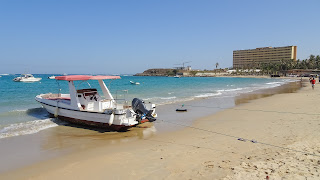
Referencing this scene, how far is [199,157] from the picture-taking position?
23.3ft

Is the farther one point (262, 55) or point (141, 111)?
point (262, 55)

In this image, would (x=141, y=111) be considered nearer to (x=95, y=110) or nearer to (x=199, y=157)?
(x=95, y=110)

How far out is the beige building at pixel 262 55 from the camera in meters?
164

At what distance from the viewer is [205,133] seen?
1029 cm

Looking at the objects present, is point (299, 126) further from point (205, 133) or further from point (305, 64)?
point (305, 64)

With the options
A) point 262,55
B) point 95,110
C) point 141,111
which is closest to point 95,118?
Answer: point 95,110

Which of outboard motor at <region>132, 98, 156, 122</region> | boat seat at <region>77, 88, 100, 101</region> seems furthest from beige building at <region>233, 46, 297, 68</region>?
outboard motor at <region>132, 98, 156, 122</region>

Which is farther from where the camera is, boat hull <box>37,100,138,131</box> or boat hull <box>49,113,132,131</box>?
boat hull <box>49,113,132,131</box>

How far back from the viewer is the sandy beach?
5867 mm

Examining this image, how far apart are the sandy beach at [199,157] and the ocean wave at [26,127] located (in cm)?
175

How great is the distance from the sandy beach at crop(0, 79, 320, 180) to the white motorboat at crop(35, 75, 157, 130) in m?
1.29

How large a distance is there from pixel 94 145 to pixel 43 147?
1.96 metres

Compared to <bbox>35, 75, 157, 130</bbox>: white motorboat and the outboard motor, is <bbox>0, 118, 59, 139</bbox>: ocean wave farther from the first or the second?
the outboard motor

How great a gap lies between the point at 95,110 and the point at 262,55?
187 metres
